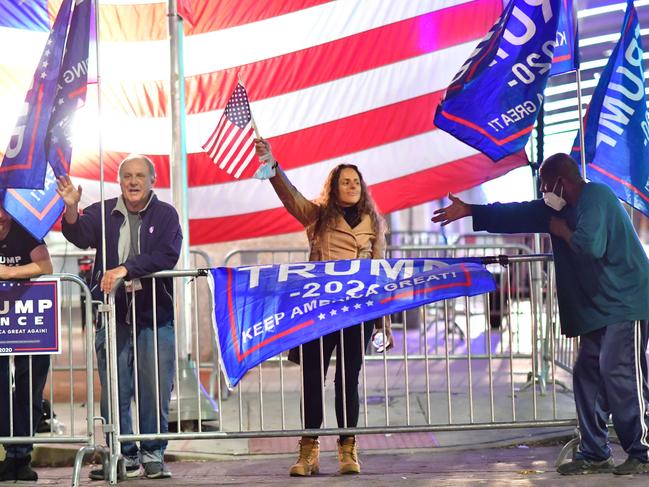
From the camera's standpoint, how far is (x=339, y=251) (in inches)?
301

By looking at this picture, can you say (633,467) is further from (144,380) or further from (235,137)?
(235,137)

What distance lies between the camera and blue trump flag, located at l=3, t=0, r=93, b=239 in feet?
23.9

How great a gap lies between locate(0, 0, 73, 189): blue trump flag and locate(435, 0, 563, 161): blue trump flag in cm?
263

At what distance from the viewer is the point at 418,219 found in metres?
34.4

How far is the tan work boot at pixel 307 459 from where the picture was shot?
293 inches

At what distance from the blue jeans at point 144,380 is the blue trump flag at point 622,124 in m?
3.53

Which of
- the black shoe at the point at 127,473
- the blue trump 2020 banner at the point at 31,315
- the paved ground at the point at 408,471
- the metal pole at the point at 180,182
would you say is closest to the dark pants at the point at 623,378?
the paved ground at the point at 408,471

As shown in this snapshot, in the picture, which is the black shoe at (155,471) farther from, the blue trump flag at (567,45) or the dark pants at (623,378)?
the blue trump flag at (567,45)

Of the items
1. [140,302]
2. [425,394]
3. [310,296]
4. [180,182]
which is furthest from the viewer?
[425,394]

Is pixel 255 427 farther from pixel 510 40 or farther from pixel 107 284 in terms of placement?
pixel 510 40

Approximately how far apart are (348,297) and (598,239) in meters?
1.70

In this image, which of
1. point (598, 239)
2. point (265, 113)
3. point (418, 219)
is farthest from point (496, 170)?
point (418, 219)

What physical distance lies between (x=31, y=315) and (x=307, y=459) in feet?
7.00

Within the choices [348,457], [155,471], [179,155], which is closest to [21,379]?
[155,471]
